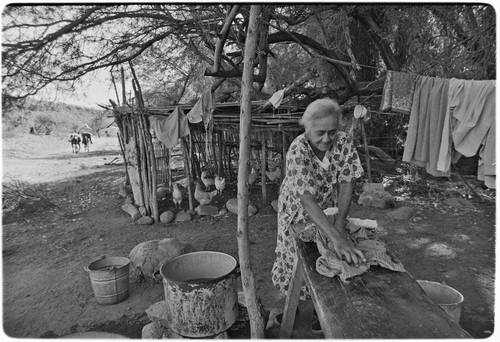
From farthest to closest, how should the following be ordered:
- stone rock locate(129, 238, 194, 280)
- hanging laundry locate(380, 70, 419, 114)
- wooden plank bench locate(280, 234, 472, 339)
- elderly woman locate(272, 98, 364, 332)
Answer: stone rock locate(129, 238, 194, 280), hanging laundry locate(380, 70, 419, 114), elderly woman locate(272, 98, 364, 332), wooden plank bench locate(280, 234, 472, 339)

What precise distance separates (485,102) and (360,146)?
5.71 metres

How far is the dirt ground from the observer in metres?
3.73

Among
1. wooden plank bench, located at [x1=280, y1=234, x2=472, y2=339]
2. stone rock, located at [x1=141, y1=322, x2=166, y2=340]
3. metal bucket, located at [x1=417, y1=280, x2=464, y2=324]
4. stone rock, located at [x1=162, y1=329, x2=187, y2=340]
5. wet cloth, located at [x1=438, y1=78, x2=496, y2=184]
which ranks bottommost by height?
stone rock, located at [x1=141, y1=322, x2=166, y2=340]

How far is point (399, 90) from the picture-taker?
14.4 ft

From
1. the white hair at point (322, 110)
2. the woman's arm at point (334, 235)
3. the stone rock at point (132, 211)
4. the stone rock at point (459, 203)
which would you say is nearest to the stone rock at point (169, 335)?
the woman's arm at point (334, 235)

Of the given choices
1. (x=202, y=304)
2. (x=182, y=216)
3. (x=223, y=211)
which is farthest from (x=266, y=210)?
(x=202, y=304)

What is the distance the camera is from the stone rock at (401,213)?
6723 mm

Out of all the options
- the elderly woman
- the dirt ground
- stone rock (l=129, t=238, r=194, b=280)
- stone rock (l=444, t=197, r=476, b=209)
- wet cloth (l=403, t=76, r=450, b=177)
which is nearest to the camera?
the elderly woman

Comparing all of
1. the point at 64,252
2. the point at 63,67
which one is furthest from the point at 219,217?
the point at 63,67

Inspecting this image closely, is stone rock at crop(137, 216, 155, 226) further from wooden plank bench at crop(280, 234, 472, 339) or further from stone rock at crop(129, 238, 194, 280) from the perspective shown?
wooden plank bench at crop(280, 234, 472, 339)

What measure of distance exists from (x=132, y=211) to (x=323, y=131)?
21.4 feet

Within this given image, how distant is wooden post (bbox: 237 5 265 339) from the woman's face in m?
0.45

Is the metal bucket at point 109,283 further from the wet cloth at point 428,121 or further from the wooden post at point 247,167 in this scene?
the wet cloth at point 428,121

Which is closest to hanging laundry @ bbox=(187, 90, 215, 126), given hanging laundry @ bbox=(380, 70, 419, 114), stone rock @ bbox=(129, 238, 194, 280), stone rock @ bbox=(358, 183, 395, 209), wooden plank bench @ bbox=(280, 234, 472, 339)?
stone rock @ bbox=(129, 238, 194, 280)
